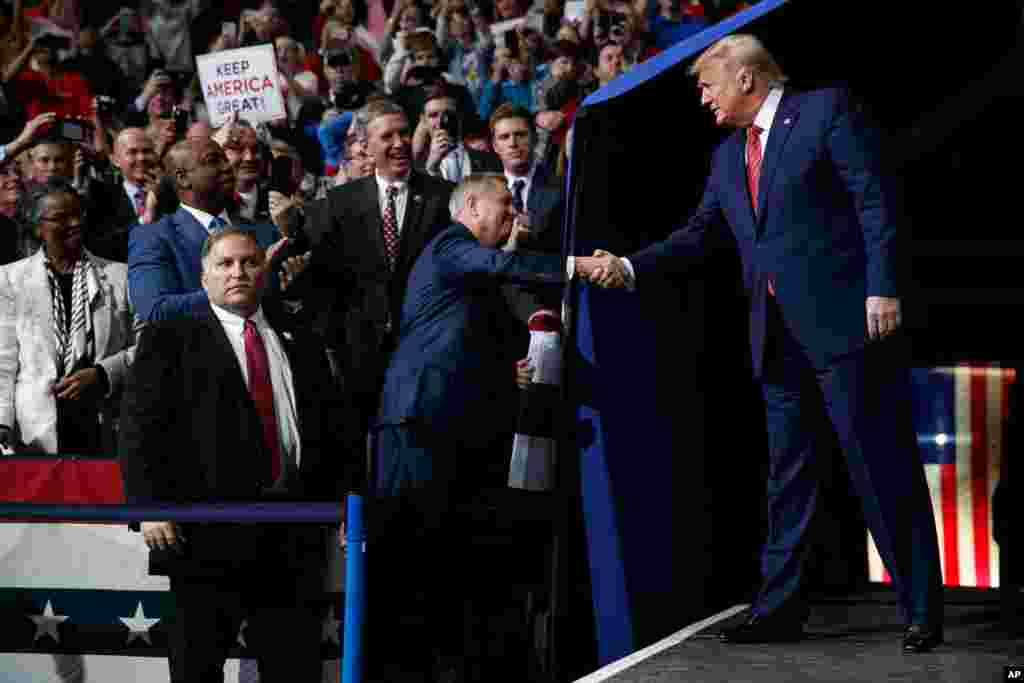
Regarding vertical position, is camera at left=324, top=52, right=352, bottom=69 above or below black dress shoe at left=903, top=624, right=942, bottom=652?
above

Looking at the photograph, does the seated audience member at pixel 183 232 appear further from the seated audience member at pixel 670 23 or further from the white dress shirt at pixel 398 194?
the seated audience member at pixel 670 23

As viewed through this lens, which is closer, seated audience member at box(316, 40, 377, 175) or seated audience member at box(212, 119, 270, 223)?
seated audience member at box(212, 119, 270, 223)

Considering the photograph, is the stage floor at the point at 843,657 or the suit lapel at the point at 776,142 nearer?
the stage floor at the point at 843,657

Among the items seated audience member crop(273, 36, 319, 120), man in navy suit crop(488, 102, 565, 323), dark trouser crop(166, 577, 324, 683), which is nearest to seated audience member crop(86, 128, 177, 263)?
man in navy suit crop(488, 102, 565, 323)

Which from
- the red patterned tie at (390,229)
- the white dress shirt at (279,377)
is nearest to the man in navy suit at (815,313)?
the white dress shirt at (279,377)

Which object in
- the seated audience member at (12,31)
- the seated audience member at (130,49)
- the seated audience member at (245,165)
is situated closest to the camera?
the seated audience member at (245,165)

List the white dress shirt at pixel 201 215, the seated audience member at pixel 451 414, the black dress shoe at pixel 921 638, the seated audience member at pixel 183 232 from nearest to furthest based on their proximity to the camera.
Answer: the black dress shoe at pixel 921 638 < the seated audience member at pixel 451 414 < the seated audience member at pixel 183 232 < the white dress shirt at pixel 201 215

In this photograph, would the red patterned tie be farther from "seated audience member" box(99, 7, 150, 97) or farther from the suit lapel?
"seated audience member" box(99, 7, 150, 97)

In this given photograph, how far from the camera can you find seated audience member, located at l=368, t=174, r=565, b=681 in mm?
5871

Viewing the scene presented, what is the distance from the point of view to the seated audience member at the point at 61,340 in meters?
6.58

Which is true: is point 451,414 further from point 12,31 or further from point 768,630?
point 12,31

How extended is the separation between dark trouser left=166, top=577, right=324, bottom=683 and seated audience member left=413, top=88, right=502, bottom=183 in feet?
9.32

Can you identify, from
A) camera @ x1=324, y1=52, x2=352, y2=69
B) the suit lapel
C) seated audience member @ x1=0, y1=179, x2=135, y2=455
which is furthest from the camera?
camera @ x1=324, y1=52, x2=352, y2=69

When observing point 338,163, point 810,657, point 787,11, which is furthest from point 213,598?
point 338,163
